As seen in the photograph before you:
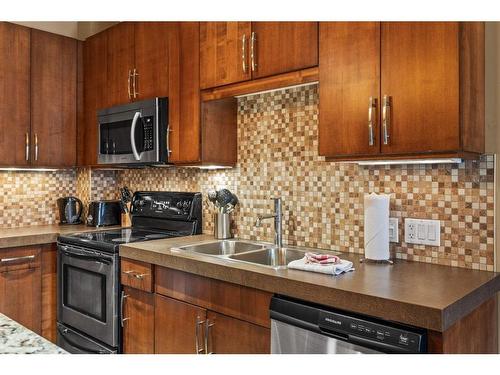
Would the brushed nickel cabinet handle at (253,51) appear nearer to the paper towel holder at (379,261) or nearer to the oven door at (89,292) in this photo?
the paper towel holder at (379,261)

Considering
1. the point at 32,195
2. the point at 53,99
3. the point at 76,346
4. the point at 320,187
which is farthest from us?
the point at 32,195

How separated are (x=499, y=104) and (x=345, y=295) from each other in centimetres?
98

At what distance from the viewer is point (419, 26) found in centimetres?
161

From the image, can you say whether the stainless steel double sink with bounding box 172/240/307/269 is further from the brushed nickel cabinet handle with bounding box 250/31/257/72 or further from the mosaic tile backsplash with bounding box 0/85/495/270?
the brushed nickel cabinet handle with bounding box 250/31/257/72

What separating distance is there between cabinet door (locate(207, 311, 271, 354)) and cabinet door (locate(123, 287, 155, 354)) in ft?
1.45

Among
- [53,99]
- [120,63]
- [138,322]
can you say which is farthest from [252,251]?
[53,99]

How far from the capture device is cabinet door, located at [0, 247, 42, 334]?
2648mm

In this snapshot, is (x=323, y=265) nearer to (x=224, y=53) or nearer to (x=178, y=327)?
(x=178, y=327)

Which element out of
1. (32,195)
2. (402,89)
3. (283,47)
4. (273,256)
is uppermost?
(283,47)

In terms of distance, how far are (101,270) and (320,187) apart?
129 centimetres

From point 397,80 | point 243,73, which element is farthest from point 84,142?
point 397,80

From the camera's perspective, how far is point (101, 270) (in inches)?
96.4

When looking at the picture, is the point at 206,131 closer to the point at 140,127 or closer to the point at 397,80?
the point at 140,127

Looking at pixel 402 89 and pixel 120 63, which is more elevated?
pixel 120 63
